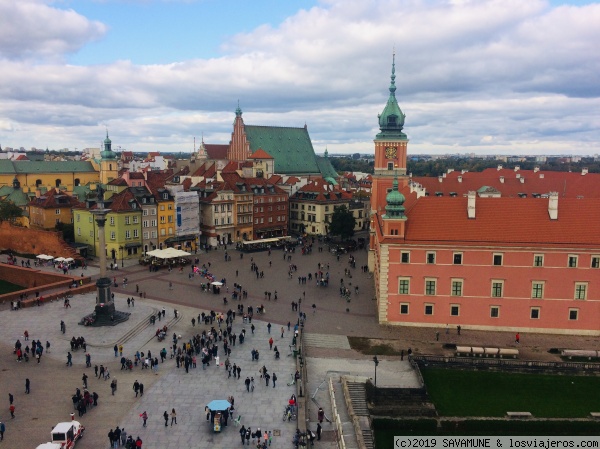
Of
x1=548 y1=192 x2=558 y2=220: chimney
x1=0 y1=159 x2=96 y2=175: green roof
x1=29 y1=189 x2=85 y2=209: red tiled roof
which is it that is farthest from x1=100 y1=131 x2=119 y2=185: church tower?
x1=548 y1=192 x2=558 y2=220: chimney

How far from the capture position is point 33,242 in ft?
222

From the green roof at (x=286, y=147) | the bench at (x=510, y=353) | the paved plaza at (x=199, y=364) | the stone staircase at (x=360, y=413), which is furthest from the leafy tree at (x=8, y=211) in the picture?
the bench at (x=510, y=353)

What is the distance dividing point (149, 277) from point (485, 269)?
35.2 meters

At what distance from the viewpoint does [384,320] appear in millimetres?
44062

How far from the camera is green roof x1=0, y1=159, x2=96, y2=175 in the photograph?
10719 cm

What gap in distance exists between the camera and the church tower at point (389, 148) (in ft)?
215

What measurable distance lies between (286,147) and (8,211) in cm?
5715

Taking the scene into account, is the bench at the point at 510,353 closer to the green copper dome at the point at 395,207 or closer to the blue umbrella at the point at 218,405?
the green copper dome at the point at 395,207

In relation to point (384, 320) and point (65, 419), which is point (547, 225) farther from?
point (65, 419)

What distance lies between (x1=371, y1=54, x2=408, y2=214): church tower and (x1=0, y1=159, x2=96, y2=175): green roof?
253 feet

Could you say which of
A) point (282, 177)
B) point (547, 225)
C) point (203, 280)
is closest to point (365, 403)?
point (547, 225)

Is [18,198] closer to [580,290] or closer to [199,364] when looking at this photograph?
[199,364]

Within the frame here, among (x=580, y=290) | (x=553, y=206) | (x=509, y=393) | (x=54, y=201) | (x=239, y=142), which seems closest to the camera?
(x=509, y=393)

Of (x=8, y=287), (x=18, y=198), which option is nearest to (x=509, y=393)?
(x=8, y=287)
